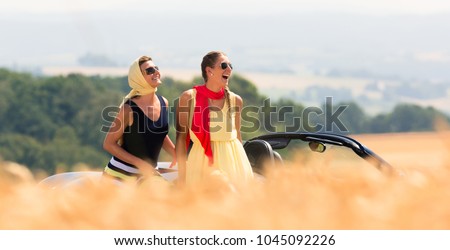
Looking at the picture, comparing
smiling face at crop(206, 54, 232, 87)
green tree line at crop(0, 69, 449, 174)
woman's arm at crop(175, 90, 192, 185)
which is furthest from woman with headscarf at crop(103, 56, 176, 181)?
green tree line at crop(0, 69, 449, 174)

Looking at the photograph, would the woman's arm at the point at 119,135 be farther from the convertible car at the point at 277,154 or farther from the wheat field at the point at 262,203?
the wheat field at the point at 262,203

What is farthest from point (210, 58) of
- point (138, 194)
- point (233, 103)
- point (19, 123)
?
point (19, 123)

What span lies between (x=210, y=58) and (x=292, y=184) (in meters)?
2.42

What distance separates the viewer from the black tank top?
5.39 metres

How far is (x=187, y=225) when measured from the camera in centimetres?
246

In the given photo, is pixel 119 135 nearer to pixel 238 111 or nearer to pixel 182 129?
pixel 182 129

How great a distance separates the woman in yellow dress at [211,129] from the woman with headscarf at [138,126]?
0.20 meters

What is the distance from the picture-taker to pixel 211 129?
5340 mm

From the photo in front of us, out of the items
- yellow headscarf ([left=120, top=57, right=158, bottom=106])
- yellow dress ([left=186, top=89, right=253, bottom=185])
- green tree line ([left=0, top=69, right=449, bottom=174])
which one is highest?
green tree line ([left=0, top=69, right=449, bottom=174])

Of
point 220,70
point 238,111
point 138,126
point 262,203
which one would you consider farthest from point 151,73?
point 262,203

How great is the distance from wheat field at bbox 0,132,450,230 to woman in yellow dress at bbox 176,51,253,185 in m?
1.89

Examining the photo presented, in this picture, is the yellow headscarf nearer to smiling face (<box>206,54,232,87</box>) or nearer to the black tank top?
the black tank top

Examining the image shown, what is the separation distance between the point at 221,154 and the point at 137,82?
2.16 ft

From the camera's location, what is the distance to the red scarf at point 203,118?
5234mm
